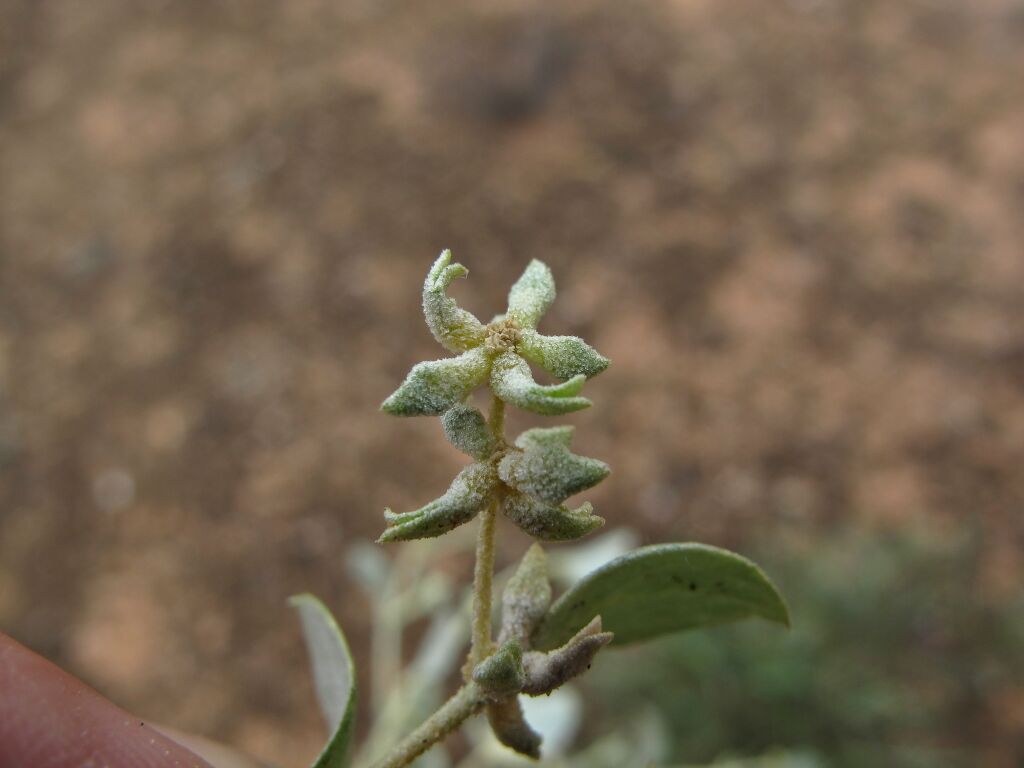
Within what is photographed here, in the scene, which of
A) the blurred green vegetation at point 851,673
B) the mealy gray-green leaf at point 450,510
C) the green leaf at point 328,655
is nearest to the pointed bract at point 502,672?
the mealy gray-green leaf at point 450,510

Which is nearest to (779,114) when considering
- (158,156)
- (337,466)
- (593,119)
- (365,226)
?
(593,119)

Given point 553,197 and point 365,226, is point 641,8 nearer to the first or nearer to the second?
point 553,197

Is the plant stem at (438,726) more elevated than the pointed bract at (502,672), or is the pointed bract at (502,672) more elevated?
the pointed bract at (502,672)

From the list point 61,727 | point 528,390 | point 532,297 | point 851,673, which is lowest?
point 61,727

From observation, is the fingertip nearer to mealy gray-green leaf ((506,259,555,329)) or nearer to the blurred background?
mealy gray-green leaf ((506,259,555,329))

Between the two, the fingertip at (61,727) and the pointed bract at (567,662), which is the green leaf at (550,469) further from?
the fingertip at (61,727)

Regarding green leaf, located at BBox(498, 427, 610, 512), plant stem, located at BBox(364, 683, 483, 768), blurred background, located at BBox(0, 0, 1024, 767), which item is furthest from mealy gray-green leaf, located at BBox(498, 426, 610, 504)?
blurred background, located at BBox(0, 0, 1024, 767)

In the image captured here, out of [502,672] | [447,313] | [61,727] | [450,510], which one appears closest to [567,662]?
[502,672]

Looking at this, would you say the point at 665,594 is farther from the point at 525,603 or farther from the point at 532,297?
the point at 532,297
